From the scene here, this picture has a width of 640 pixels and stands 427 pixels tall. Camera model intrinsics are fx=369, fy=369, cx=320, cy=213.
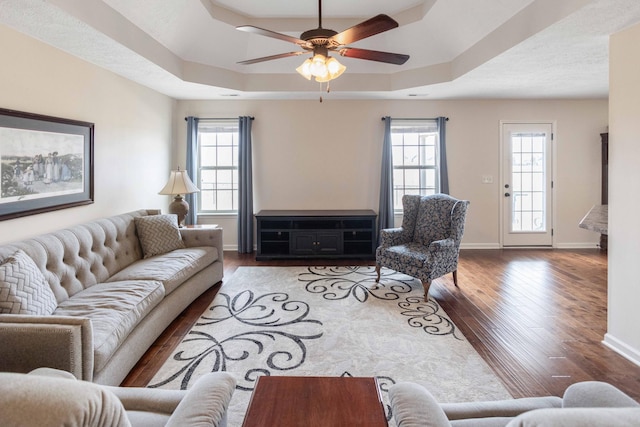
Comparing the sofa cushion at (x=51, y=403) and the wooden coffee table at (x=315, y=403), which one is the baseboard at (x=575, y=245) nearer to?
the wooden coffee table at (x=315, y=403)

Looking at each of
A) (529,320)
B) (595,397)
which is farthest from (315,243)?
(595,397)

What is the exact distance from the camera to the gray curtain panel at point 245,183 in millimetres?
5895

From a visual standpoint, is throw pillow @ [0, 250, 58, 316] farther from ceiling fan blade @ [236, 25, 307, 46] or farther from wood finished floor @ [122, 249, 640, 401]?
ceiling fan blade @ [236, 25, 307, 46]

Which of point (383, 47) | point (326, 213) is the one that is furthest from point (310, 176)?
point (383, 47)

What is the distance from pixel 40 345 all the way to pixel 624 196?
382cm

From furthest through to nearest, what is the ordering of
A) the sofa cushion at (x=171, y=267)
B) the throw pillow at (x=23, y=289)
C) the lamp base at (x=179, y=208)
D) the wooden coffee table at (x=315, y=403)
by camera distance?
the lamp base at (x=179, y=208), the sofa cushion at (x=171, y=267), the throw pillow at (x=23, y=289), the wooden coffee table at (x=315, y=403)

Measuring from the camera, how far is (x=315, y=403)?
139 cm

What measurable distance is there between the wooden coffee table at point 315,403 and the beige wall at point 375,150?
15.3 feet

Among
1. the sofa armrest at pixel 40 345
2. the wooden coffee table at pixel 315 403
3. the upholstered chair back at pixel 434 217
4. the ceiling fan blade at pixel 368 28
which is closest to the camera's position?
the wooden coffee table at pixel 315 403

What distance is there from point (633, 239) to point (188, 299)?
12.2 ft

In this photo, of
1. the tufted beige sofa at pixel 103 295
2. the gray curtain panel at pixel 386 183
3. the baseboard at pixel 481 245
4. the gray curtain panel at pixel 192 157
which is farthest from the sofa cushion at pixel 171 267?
the baseboard at pixel 481 245

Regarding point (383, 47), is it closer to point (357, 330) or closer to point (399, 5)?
point (399, 5)

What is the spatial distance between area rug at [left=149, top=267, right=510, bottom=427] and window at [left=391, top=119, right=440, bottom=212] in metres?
2.31

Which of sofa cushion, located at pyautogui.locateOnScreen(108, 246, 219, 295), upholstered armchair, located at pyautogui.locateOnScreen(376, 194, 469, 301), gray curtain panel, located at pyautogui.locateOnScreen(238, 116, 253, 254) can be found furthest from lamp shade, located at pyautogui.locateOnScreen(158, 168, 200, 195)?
upholstered armchair, located at pyautogui.locateOnScreen(376, 194, 469, 301)
